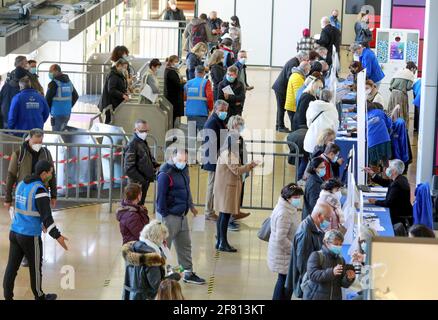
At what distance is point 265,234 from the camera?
11.1 meters

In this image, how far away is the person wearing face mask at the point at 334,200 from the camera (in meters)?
11.2

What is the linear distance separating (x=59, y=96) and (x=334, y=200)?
748 centimetres

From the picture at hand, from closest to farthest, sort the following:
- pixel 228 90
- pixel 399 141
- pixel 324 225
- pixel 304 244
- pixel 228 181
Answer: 1. pixel 304 244
2. pixel 324 225
3. pixel 228 181
4. pixel 399 141
5. pixel 228 90

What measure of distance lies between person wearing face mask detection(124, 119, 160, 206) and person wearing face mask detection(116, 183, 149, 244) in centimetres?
281

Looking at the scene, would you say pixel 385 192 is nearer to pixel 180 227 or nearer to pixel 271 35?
pixel 180 227

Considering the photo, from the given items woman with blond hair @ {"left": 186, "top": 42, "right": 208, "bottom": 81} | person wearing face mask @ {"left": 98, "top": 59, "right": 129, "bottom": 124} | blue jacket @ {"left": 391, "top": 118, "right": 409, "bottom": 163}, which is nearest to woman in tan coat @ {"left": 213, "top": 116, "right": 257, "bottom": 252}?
blue jacket @ {"left": 391, "top": 118, "right": 409, "bottom": 163}

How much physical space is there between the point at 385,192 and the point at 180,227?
11.2 ft

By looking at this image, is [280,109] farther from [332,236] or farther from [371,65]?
[332,236]

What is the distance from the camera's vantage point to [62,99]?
17797 millimetres

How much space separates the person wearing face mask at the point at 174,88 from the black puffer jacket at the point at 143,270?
9.44 m

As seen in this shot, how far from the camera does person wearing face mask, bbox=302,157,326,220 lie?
1236 cm

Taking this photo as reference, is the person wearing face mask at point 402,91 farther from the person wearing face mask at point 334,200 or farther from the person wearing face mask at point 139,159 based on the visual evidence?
the person wearing face mask at point 334,200

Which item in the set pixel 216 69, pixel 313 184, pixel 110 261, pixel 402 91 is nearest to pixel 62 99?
pixel 216 69

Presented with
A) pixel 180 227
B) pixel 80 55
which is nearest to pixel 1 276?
pixel 180 227
